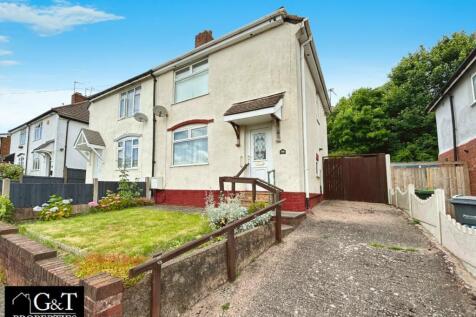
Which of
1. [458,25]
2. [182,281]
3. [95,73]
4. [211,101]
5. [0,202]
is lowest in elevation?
A: [182,281]

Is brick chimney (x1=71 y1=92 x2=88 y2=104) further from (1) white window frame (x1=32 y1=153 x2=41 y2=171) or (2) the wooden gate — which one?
(2) the wooden gate

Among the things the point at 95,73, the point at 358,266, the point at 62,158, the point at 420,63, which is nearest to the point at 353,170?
the point at 358,266

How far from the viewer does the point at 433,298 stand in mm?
3070

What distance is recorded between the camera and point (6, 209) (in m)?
6.44

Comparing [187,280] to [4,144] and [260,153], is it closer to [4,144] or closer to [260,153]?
[260,153]

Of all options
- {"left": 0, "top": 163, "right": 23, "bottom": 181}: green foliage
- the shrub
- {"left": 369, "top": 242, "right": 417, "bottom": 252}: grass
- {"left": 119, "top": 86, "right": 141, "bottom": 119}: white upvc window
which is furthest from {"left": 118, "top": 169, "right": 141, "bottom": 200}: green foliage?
{"left": 369, "top": 242, "right": 417, "bottom": 252}: grass

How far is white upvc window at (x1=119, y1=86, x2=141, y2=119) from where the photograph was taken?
12516 millimetres

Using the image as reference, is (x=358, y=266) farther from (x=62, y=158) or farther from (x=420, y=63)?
(x=420, y=63)

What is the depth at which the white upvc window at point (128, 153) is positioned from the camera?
12127mm

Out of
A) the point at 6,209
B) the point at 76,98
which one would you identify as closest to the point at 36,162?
the point at 76,98

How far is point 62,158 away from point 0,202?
14.8 metres

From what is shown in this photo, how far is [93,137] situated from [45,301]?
12.9 metres

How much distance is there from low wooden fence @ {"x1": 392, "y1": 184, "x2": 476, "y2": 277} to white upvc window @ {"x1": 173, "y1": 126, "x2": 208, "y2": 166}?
6.97 m

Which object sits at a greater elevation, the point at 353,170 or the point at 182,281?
the point at 353,170
